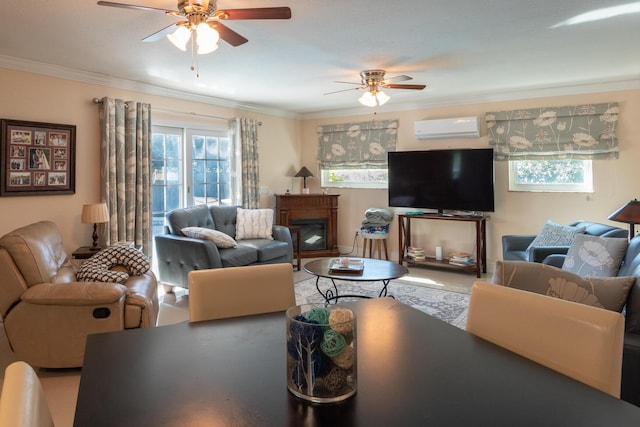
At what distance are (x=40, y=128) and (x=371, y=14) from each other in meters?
3.30

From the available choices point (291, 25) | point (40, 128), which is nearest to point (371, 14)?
point (291, 25)

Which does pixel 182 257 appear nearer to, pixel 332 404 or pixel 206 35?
pixel 206 35

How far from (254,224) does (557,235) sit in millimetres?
3485

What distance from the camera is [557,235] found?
13.7 ft

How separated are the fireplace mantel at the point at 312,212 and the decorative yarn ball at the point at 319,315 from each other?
17.5ft

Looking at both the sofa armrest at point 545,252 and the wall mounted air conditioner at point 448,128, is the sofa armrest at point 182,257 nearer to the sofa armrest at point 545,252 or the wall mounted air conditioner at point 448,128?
the sofa armrest at point 545,252

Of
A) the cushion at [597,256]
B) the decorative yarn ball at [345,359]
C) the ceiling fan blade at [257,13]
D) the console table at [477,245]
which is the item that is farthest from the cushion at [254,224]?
the decorative yarn ball at [345,359]

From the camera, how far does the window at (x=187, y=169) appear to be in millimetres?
5141

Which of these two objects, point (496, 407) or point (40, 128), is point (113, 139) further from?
point (496, 407)

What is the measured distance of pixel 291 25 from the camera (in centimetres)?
289

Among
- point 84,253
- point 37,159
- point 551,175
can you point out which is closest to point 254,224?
point 84,253

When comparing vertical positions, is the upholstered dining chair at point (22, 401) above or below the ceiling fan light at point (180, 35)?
below

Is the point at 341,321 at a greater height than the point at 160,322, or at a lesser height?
greater

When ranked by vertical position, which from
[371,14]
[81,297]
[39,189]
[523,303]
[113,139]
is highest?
[371,14]
